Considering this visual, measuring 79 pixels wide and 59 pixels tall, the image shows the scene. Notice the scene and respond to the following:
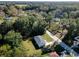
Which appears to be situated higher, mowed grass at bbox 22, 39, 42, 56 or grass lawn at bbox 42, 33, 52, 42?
grass lawn at bbox 42, 33, 52, 42

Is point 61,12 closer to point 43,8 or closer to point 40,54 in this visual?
point 43,8

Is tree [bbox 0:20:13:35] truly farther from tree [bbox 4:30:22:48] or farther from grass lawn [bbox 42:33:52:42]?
grass lawn [bbox 42:33:52:42]

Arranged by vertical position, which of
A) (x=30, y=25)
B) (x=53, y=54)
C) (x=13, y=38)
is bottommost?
(x=53, y=54)

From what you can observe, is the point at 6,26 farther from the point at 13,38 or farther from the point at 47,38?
the point at 47,38

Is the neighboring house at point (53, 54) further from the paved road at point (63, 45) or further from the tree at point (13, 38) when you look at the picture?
the tree at point (13, 38)

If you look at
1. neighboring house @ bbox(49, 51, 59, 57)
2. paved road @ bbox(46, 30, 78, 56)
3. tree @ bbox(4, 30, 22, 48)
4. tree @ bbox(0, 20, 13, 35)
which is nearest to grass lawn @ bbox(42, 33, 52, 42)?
paved road @ bbox(46, 30, 78, 56)

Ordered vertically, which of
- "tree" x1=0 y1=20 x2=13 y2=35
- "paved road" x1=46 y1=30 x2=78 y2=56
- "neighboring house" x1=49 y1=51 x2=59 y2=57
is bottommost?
"neighboring house" x1=49 y1=51 x2=59 y2=57

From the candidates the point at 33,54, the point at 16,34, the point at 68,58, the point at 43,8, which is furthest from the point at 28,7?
the point at 68,58

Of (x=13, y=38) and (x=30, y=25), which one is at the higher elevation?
(x=30, y=25)

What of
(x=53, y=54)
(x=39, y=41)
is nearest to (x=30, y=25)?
(x=39, y=41)

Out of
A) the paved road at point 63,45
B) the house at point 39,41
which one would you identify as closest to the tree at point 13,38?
the house at point 39,41

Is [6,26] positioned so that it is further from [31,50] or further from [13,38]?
[31,50]
